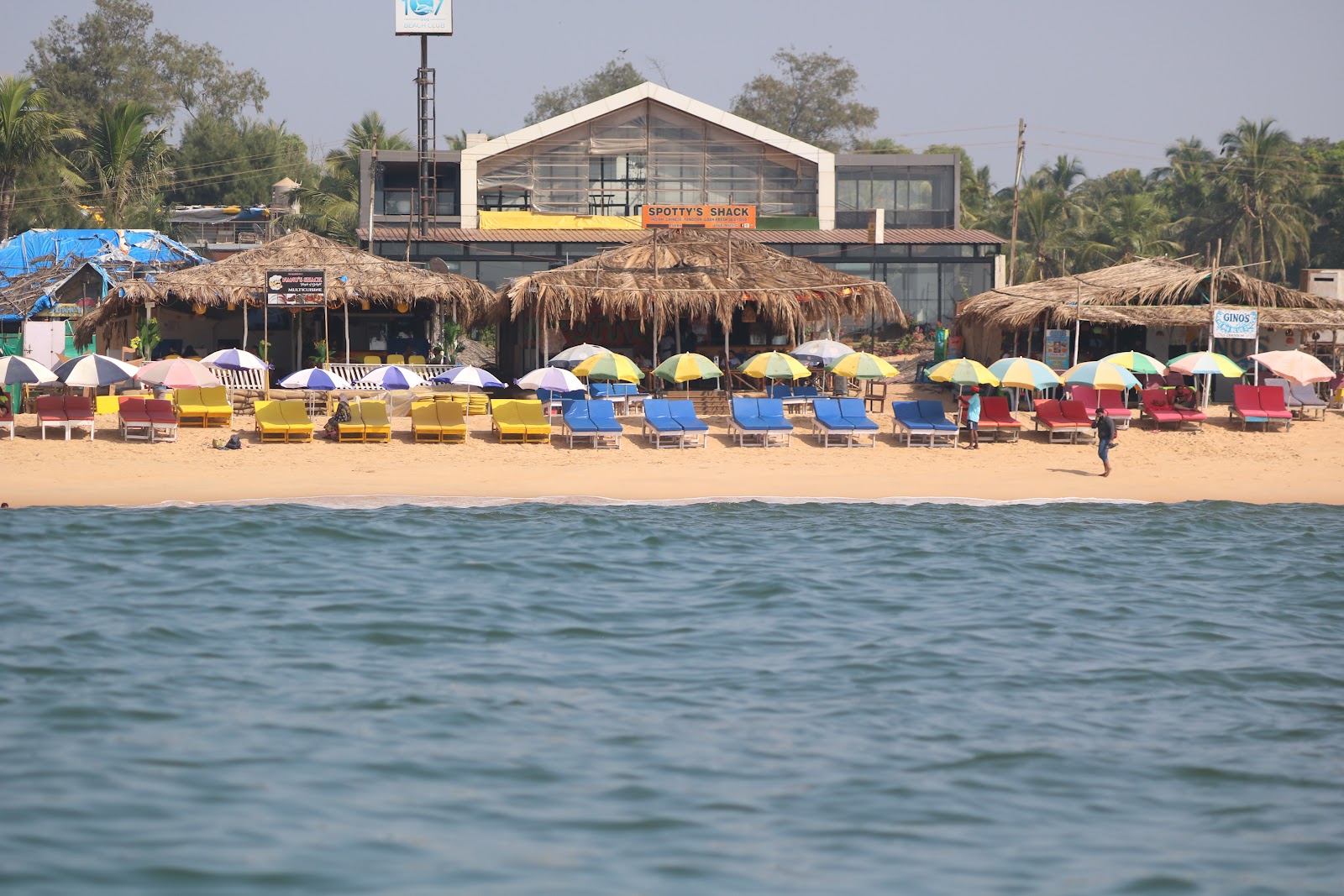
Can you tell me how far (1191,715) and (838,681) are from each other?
311cm

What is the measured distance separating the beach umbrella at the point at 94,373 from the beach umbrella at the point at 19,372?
1.56 ft

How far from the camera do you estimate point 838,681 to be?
43.6 feet

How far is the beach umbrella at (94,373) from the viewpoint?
25125 mm

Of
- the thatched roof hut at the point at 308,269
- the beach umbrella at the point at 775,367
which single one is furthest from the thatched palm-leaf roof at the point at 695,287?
the beach umbrella at the point at 775,367

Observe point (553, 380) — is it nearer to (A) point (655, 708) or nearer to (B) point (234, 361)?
(B) point (234, 361)

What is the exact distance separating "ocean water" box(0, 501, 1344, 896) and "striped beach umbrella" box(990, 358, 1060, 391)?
21.1 ft

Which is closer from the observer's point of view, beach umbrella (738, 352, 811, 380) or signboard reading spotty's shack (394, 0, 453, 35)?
beach umbrella (738, 352, 811, 380)

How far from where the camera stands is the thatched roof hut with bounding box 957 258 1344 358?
3147 cm

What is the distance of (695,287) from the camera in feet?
104

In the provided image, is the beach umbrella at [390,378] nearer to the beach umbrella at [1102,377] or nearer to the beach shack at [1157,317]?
the beach umbrella at [1102,377]

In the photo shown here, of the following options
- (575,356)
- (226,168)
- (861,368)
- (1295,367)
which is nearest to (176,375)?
(575,356)

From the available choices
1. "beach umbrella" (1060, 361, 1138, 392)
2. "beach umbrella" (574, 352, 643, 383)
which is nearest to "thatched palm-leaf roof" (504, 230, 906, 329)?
"beach umbrella" (574, 352, 643, 383)

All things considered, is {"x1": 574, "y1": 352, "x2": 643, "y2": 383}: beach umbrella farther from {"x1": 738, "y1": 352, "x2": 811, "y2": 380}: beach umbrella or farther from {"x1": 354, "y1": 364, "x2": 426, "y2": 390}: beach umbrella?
{"x1": 354, "y1": 364, "x2": 426, "y2": 390}: beach umbrella

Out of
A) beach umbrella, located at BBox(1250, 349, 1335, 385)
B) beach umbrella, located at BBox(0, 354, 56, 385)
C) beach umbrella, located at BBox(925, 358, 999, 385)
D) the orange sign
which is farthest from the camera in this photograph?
the orange sign
